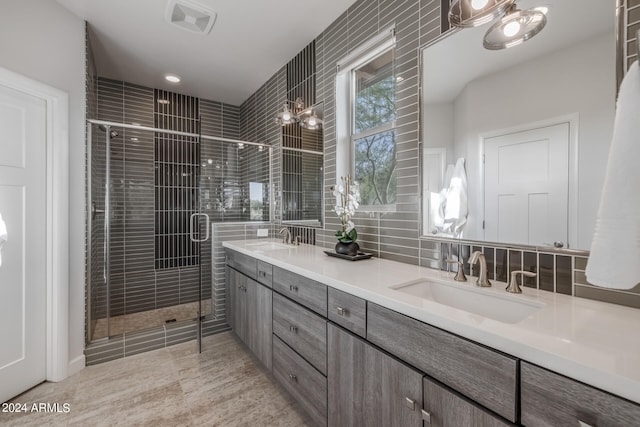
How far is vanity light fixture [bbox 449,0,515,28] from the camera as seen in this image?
3.50ft

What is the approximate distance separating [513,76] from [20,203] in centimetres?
292

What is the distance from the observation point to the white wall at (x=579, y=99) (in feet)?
3.18

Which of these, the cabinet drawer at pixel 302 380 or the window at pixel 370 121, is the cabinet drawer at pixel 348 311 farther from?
the window at pixel 370 121

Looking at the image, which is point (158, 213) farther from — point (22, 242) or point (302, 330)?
point (302, 330)

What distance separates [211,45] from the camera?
2469 mm

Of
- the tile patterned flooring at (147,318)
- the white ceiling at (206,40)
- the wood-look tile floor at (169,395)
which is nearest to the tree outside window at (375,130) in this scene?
the white ceiling at (206,40)

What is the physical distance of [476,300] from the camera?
3.82 ft

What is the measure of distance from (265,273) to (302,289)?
18.6 inches

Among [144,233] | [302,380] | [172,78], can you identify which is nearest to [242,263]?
[302,380]

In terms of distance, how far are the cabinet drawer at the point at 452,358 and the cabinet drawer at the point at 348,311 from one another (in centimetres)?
6

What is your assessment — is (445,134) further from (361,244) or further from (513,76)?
(361,244)

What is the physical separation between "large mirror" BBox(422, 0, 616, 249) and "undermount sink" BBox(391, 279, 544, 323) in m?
0.27

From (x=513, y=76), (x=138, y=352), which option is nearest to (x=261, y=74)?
(x=513, y=76)

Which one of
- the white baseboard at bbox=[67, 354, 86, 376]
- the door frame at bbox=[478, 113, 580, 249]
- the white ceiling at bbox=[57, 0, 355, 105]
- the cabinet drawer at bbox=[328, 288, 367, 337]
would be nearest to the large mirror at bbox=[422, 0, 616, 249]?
the door frame at bbox=[478, 113, 580, 249]
